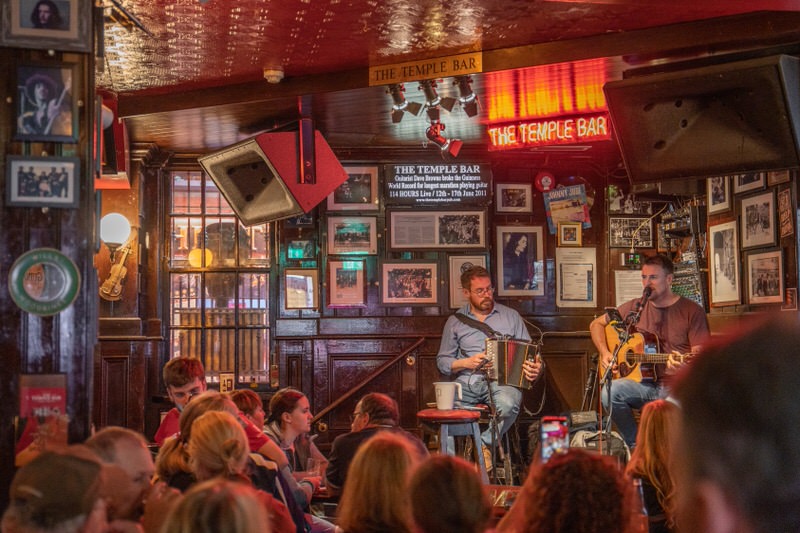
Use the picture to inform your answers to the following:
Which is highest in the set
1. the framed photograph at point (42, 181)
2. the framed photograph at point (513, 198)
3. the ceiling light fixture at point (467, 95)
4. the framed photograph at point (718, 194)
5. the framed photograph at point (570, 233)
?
the ceiling light fixture at point (467, 95)

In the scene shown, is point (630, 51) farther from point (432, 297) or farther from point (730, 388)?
point (730, 388)

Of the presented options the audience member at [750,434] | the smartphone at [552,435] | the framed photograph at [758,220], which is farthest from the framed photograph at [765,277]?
the audience member at [750,434]

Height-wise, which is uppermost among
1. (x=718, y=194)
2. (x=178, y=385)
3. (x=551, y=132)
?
(x=551, y=132)

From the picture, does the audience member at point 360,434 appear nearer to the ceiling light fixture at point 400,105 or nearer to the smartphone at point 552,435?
the smartphone at point 552,435

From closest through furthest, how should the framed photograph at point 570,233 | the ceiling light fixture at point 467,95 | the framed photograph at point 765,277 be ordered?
the framed photograph at point 765,277, the ceiling light fixture at point 467,95, the framed photograph at point 570,233

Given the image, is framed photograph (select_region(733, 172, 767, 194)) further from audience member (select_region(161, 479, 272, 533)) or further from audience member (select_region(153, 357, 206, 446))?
audience member (select_region(161, 479, 272, 533))

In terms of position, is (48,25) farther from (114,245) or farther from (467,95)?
(114,245)

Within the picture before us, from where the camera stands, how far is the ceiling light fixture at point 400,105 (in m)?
7.79

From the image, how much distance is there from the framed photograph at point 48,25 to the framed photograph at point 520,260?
686cm

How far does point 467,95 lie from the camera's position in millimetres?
7688

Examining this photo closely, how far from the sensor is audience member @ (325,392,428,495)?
225 inches

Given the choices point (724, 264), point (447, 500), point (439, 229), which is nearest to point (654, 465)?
point (447, 500)

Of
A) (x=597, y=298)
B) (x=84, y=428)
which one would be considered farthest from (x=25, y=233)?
(x=597, y=298)

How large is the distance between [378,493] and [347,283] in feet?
22.3
